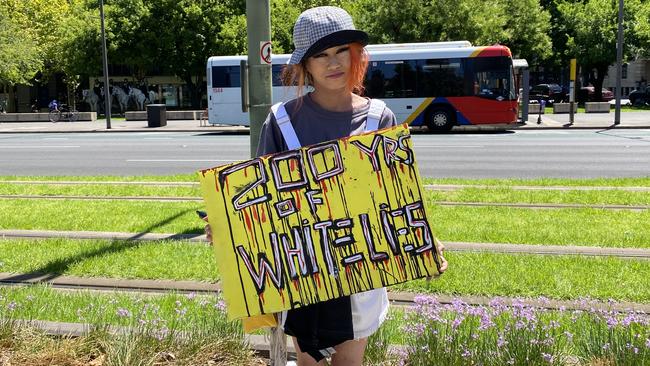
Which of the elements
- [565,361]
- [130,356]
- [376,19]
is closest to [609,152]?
[565,361]

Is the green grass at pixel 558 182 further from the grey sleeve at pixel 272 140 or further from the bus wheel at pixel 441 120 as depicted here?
the bus wheel at pixel 441 120

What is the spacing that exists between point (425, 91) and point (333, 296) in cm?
2169

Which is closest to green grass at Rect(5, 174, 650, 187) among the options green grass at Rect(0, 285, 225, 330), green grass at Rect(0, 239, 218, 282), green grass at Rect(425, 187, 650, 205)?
green grass at Rect(425, 187, 650, 205)

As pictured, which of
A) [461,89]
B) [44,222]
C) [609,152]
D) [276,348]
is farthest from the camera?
[461,89]

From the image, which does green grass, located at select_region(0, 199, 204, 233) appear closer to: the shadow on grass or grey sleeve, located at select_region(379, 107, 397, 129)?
the shadow on grass

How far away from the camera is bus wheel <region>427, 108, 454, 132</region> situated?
23297 mm

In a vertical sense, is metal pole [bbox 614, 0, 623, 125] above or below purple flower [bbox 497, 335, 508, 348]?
above

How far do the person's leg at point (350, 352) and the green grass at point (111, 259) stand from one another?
2.82 metres

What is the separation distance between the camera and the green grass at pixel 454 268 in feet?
14.7

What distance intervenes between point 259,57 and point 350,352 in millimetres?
3898

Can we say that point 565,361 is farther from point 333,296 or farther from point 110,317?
point 110,317

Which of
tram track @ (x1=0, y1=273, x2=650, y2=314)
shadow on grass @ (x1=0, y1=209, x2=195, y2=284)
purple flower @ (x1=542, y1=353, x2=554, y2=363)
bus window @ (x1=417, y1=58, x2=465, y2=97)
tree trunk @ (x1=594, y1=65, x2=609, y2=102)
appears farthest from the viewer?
tree trunk @ (x1=594, y1=65, x2=609, y2=102)

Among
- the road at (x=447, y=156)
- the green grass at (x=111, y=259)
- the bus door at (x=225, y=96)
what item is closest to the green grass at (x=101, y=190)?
the road at (x=447, y=156)

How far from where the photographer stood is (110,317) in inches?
142
